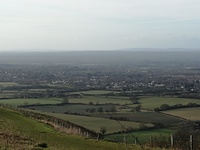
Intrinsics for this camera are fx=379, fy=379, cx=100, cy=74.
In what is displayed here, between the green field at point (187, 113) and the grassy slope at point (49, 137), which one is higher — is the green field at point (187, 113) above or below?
below

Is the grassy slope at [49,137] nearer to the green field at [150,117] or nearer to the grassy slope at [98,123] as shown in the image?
the grassy slope at [98,123]

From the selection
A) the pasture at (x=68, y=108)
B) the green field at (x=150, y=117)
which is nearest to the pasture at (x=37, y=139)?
the green field at (x=150, y=117)

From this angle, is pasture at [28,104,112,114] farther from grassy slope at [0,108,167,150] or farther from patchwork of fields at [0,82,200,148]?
grassy slope at [0,108,167,150]

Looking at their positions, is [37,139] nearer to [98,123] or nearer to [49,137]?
[49,137]

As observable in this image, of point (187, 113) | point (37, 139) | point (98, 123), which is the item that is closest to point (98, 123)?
point (98, 123)

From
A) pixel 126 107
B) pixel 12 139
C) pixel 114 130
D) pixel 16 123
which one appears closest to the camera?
pixel 12 139

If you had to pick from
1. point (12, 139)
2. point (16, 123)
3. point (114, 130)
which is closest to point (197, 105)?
point (114, 130)

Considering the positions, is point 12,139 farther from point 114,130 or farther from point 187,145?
point 114,130

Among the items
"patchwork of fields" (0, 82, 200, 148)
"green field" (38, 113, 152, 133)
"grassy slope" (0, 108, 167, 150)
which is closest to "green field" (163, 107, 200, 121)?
"patchwork of fields" (0, 82, 200, 148)

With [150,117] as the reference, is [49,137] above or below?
above
